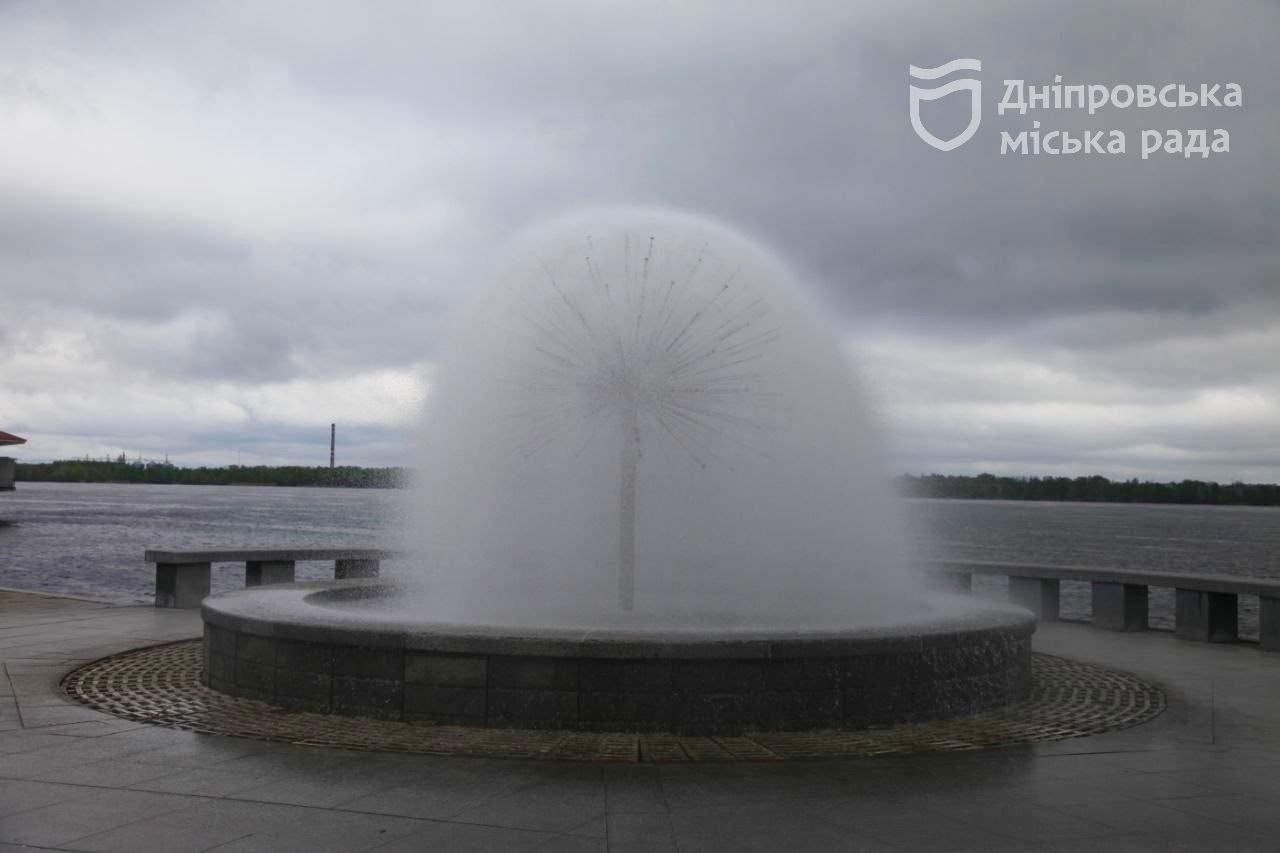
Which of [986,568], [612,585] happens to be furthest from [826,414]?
[986,568]

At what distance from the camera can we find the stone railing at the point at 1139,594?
49.1ft

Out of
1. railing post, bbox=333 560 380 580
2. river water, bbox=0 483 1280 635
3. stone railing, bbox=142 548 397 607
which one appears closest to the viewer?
stone railing, bbox=142 548 397 607

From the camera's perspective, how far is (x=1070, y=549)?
77.6 m

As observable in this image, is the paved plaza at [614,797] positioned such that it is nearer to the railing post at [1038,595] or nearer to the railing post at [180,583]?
the railing post at [180,583]

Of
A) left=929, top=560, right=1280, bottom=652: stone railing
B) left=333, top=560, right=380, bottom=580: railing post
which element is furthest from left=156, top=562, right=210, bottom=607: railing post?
left=929, top=560, right=1280, bottom=652: stone railing

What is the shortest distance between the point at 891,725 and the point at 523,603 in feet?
15.5

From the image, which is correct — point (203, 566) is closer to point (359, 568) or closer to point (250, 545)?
point (359, 568)

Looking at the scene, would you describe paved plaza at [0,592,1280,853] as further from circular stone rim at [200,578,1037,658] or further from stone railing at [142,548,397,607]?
stone railing at [142,548,397,607]

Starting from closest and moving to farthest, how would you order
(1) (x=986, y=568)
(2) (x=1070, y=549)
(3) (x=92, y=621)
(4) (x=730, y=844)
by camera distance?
1. (4) (x=730, y=844)
2. (3) (x=92, y=621)
3. (1) (x=986, y=568)
4. (2) (x=1070, y=549)

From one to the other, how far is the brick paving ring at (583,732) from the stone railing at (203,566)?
6867 millimetres

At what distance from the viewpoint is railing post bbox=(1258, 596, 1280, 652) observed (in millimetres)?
14531

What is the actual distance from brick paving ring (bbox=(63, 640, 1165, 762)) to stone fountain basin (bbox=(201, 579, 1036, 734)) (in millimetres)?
125

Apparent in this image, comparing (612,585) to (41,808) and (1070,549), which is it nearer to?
(41,808)

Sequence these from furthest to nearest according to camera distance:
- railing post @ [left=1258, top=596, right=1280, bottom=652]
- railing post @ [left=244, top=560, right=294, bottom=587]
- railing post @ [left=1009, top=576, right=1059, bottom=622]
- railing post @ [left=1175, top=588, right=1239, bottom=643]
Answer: railing post @ [left=244, top=560, right=294, bottom=587], railing post @ [left=1009, top=576, right=1059, bottom=622], railing post @ [left=1175, top=588, right=1239, bottom=643], railing post @ [left=1258, top=596, right=1280, bottom=652]
